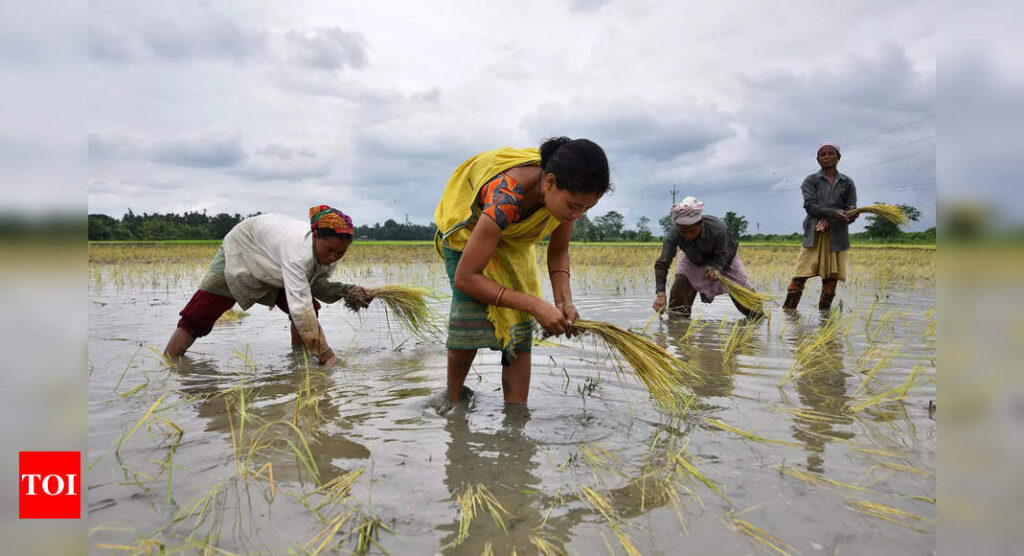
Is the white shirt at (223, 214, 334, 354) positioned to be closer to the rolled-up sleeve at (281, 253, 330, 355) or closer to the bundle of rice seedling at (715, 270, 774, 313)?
the rolled-up sleeve at (281, 253, 330, 355)

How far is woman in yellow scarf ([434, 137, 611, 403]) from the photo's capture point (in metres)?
2.13

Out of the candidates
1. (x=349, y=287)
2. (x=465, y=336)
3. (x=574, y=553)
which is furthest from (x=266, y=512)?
(x=349, y=287)

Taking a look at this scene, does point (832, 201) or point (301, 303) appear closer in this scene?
point (301, 303)

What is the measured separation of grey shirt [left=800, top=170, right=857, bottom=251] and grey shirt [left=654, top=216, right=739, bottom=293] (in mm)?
1020

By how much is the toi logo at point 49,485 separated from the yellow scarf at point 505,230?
160cm

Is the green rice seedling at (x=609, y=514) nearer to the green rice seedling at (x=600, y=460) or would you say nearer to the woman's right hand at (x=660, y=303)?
the green rice seedling at (x=600, y=460)

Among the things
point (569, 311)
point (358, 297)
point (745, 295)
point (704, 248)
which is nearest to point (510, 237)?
point (569, 311)

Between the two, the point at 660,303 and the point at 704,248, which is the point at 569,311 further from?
the point at 704,248

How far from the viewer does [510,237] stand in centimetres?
251

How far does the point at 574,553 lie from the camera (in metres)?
1.52

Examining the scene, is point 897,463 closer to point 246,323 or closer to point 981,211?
point 981,211

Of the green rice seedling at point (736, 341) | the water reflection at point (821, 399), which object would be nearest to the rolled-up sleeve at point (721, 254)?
the green rice seedling at point (736, 341)

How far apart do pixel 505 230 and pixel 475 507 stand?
3.59 ft

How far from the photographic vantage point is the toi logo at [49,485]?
37.2 inches
